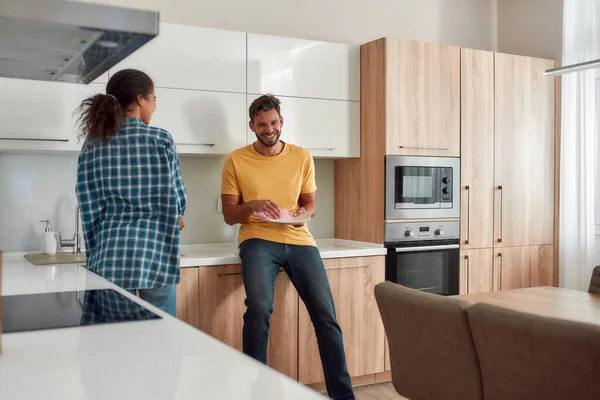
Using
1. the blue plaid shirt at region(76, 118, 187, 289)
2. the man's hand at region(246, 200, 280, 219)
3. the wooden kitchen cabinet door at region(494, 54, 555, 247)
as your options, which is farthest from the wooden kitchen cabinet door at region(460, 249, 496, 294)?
the blue plaid shirt at region(76, 118, 187, 289)

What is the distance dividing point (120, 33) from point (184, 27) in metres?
1.96

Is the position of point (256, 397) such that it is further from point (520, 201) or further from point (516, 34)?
point (516, 34)

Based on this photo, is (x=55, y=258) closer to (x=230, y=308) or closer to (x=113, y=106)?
(x=230, y=308)

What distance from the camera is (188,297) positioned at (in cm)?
334

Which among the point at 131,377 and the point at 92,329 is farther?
the point at 92,329

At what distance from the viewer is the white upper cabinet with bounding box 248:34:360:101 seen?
3.72m

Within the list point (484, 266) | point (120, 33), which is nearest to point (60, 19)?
point (120, 33)

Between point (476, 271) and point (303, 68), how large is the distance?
1.64 metres

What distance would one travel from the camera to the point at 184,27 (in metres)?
3.51

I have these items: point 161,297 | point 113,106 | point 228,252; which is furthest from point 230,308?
point 113,106

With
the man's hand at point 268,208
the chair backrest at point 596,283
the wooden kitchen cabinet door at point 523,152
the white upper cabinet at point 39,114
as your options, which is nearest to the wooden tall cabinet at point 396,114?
the wooden kitchen cabinet door at point 523,152

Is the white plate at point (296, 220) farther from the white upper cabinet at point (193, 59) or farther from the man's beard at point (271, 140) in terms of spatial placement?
the white upper cabinet at point (193, 59)

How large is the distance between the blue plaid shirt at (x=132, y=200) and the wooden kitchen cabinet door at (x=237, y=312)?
106 centimetres

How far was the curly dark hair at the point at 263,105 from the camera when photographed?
11.2 ft
